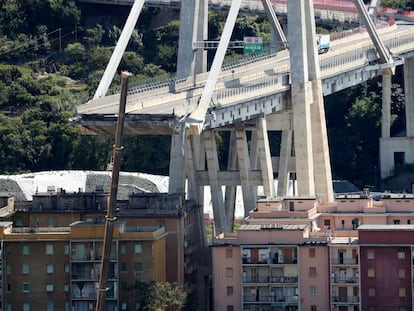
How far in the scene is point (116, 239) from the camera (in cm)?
8312

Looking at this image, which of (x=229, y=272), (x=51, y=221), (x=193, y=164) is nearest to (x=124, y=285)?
(x=229, y=272)

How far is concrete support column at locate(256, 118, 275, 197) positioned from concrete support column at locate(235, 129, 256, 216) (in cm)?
53

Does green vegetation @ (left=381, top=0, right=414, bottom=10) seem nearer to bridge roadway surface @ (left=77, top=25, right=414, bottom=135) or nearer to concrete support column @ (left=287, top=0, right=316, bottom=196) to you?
bridge roadway surface @ (left=77, top=25, right=414, bottom=135)

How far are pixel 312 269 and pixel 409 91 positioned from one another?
120 ft

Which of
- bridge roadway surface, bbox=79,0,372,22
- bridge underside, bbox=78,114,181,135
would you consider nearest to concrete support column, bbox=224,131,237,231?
bridge underside, bbox=78,114,181,135

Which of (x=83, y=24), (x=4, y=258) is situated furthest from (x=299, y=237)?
(x=83, y=24)

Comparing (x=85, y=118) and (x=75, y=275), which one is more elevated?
(x=85, y=118)

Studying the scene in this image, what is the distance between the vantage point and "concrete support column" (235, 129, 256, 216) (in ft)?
315

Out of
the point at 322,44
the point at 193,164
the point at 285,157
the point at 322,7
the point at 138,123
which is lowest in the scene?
the point at 193,164

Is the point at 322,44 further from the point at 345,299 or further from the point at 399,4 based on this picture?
the point at 345,299

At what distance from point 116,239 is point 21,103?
41789 mm

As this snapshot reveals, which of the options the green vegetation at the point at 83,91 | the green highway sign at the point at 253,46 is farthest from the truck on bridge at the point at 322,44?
the green vegetation at the point at 83,91

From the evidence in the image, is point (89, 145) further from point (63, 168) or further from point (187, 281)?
point (187, 281)

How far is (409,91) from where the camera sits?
117m
